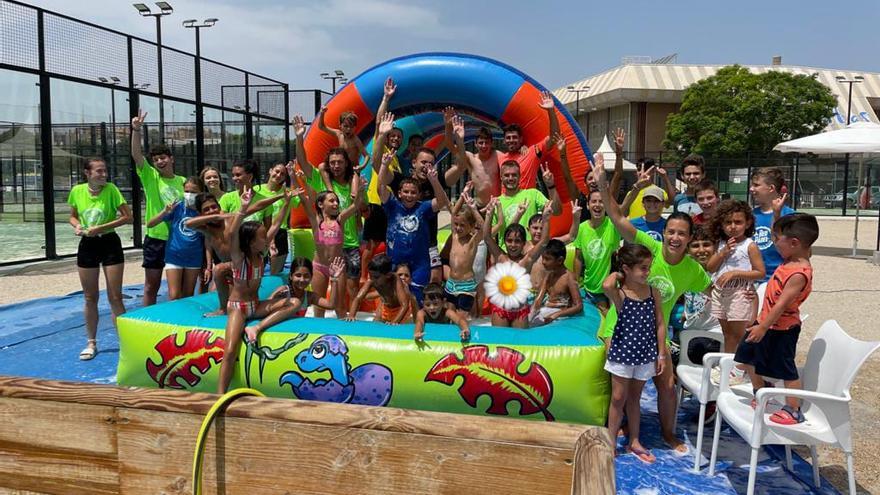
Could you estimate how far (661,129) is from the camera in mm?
38875

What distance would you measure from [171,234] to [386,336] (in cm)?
232

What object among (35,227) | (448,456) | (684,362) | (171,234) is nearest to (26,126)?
(35,227)

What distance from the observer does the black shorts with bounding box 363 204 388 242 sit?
5410 millimetres

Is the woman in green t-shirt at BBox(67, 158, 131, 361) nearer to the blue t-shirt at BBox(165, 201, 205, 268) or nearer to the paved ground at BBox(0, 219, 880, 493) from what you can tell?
the blue t-shirt at BBox(165, 201, 205, 268)

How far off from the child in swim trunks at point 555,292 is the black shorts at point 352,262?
1.51 metres

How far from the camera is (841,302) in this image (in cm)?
721

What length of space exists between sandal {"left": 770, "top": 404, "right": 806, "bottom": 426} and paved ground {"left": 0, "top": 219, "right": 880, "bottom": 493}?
585 millimetres

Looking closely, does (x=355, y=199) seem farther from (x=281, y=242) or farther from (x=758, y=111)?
(x=758, y=111)

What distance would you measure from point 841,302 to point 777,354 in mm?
5142

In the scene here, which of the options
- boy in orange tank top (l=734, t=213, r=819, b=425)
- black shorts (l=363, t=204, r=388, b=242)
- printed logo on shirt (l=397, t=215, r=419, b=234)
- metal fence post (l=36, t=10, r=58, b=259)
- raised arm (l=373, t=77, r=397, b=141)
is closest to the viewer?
boy in orange tank top (l=734, t=213, r=819, b=425)

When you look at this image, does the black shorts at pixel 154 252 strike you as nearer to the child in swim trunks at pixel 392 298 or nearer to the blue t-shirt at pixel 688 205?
the child in swim trunks at pixel 392 298

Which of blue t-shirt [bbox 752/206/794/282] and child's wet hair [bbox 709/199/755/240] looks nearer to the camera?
child's wet hair [bbox 709/199/755/240]

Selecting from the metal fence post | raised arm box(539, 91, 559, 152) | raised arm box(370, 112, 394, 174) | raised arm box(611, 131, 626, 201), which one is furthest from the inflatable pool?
the metal fence post

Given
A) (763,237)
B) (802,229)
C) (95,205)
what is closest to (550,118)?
(763,237)
